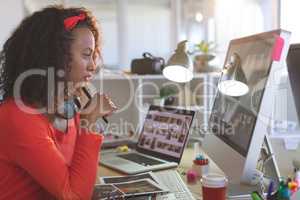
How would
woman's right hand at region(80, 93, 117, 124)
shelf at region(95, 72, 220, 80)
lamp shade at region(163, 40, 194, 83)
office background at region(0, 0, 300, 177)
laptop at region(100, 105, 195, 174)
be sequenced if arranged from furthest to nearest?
office background at region(0, 0, 300, 177) → shelf at region(95, 72, 220, 80) → lamp shade at region(163, 40, 194, 83) → laptop at region(100, 105, 195, 174) → woman's right hand at region(80, 93, 117, 124)

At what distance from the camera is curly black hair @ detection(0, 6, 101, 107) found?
1132 mm

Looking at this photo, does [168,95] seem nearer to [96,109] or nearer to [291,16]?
[291,16]

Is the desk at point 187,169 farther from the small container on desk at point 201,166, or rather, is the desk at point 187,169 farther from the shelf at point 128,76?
the shelf at point 128,76

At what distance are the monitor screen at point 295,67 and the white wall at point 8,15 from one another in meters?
1.80

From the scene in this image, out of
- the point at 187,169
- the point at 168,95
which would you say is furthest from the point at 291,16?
the point at 187,169

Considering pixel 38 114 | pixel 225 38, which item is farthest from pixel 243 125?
pixel 225 38

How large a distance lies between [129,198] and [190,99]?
1.46 meters

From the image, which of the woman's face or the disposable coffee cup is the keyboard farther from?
the woman's face

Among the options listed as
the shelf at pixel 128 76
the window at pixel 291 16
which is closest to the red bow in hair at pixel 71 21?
the shelf at pixel 128 76

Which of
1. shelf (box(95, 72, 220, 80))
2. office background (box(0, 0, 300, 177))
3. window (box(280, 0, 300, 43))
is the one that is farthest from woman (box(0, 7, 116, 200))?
window (box(280, 0, 300, 43))

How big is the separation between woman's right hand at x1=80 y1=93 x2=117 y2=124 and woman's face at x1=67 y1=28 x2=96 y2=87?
19 cm

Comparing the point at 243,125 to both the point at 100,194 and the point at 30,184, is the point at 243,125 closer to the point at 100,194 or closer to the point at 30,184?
the point at 100,194

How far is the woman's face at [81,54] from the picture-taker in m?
1.17

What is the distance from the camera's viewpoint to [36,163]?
3.36 feet
